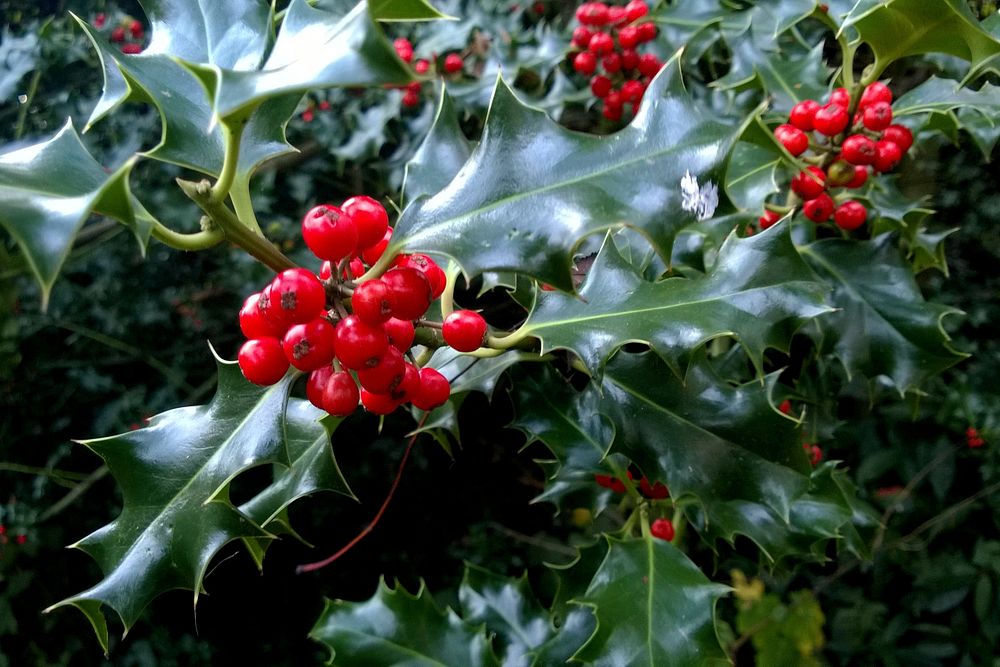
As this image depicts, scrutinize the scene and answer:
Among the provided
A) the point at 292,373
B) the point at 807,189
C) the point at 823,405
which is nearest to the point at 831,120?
the point at 807,189

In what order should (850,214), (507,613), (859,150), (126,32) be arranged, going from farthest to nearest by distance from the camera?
(126,32) < (507,613) < (850,214) < (859,150)

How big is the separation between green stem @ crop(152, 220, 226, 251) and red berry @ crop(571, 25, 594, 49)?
1.24m

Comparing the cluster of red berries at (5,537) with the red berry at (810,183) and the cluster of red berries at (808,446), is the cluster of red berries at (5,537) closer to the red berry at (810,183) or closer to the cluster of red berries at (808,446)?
the cluster of red berries at (808,446)

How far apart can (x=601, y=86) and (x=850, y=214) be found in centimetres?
71

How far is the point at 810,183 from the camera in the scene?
1.08 meters

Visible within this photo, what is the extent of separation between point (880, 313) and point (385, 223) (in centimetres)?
79

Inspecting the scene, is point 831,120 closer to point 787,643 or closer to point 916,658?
point 787,643

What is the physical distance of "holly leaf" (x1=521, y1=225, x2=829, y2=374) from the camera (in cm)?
72

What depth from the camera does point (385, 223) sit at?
698 millimetres

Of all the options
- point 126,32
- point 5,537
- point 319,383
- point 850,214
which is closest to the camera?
point 319,383

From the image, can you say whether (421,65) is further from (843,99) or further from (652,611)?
(652,611)

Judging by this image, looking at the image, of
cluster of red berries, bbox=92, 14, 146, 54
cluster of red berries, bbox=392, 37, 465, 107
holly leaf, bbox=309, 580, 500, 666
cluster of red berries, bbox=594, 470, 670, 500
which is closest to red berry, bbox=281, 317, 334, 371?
cluster of red berries, bbox=594, 470, 670, 500

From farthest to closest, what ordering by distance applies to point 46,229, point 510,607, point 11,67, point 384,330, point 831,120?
point 11,67 < point 510,607 < point 831,120 < point 384,330 < point 46,229

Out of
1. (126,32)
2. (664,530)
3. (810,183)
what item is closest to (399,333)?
(664,530)
